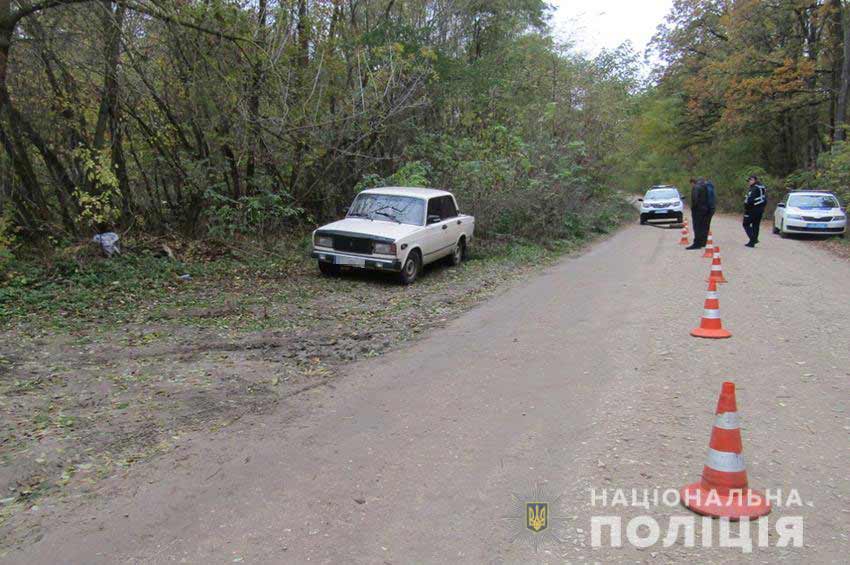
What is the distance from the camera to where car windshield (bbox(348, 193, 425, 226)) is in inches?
496

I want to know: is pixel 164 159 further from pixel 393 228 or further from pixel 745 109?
pixel 745 109

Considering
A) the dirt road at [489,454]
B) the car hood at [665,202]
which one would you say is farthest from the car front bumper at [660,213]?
the dirt road at [489,454]

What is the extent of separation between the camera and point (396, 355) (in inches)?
286

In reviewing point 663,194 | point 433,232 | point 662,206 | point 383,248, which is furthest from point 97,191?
point 663,194

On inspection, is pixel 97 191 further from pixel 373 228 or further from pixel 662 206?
pixel 662 206

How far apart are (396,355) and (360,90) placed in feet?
29.1

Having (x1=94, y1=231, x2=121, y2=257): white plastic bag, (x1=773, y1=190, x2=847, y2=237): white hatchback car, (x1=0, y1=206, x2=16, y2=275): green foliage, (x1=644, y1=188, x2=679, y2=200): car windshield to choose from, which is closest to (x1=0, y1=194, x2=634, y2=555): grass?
(x1=0, y1=206, x2=16, y2=275): green foliage

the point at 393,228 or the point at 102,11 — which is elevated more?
the point at 102,11

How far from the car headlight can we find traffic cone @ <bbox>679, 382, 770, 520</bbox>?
8.11m

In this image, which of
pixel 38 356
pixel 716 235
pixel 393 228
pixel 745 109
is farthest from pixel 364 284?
pixel 745 109

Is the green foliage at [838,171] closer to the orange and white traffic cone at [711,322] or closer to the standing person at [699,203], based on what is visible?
the standing person at [699,203]

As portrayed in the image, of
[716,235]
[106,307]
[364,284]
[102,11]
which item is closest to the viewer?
[106,307]

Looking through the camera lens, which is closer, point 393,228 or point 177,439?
point 177,439

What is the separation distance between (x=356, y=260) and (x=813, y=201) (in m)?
16.7
